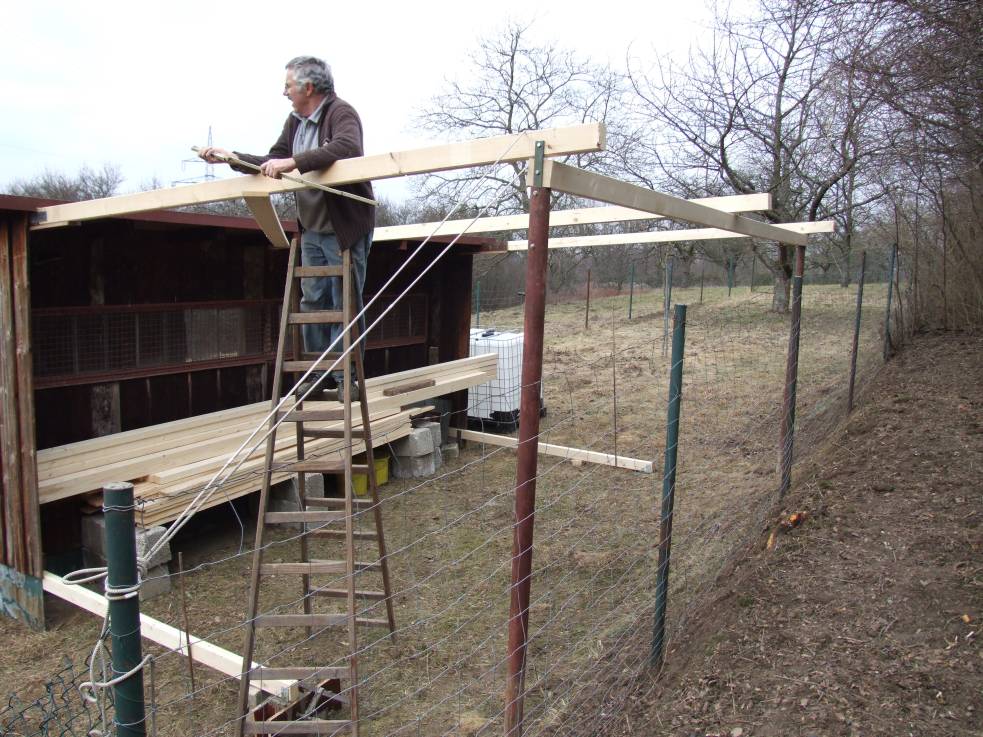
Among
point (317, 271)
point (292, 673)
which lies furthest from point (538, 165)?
point (292, 673)

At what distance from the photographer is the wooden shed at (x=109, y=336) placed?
4.79 meters

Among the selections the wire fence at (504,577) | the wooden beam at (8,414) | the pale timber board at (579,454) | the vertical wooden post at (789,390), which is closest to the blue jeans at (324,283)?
the wire fence at (504,577)

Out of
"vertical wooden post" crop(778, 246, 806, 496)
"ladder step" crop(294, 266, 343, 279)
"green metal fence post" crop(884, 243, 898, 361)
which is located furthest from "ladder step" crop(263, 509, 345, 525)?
"green metal fence post" crop(884, 243, 898, 361)

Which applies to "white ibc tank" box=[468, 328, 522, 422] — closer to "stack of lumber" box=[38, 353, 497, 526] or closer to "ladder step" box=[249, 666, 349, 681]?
"stack of lumber" box=[38, 353, 497, 526]

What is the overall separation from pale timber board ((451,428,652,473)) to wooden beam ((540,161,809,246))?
12.5ft

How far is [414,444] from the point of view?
8.20m

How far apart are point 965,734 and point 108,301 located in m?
6.23

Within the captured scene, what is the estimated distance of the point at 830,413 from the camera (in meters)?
7.73

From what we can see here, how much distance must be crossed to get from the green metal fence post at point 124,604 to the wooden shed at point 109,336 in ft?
13.0

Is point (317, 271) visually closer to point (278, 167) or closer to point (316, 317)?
point (316, 317)

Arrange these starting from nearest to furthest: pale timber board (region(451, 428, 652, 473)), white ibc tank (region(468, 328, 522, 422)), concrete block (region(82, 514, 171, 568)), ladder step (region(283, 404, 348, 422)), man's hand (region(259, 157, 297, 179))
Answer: man's hand (region(259, 157, 297, 179)), ladder step (region(283, 404, 348, 422)), concrete block (region(82, 514, 171, 568)), pale timber board (region(451, 428, 652, 473)), white ibc tank (region(468, 328, 522, 422))

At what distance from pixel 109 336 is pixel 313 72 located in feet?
11.6

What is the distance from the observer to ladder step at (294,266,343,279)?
3.60 m

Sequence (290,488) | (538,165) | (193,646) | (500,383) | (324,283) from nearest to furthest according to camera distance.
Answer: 1. (538,165)
2. (324,283)
3. (193,646)
4. (290,488)
5. (500,383)
